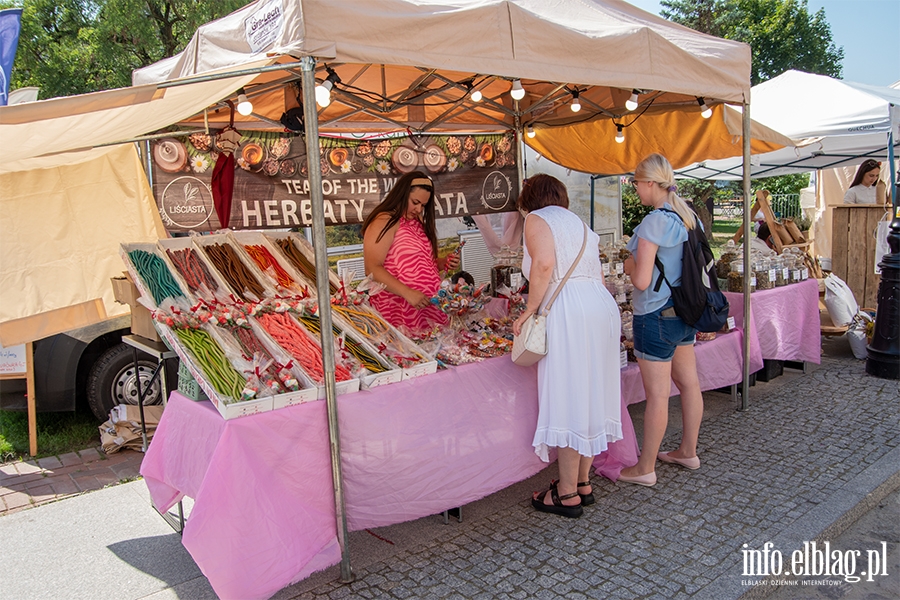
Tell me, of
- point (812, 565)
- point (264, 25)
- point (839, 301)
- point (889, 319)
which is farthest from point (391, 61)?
point (839, 301)

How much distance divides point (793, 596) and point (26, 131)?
414cm

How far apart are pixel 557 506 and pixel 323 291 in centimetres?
180

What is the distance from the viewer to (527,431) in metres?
3.56

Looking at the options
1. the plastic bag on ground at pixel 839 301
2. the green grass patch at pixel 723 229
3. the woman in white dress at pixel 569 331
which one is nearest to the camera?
the woman in white dress at pixel 569 331

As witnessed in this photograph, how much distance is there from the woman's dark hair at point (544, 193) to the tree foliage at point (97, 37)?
42.2 feet

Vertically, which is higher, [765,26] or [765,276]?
[765,26]

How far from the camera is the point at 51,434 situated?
5422mm

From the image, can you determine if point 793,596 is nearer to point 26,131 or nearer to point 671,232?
point 671,232

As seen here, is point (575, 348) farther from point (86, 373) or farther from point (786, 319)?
point (86, 373)

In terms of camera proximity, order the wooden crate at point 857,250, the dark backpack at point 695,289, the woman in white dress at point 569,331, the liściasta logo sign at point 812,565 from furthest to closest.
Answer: the wooden crate at point 857,250 → the dark backpack at point 695,289 → the woman in white dress at point 569,331 → the liściasta logo sign at point 812,565

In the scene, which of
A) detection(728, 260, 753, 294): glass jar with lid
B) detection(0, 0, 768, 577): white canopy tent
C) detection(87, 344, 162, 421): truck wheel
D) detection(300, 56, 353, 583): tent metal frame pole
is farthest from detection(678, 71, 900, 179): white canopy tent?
detection(87, 344, 162, 421): truck wheel

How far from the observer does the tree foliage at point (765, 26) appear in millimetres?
32906

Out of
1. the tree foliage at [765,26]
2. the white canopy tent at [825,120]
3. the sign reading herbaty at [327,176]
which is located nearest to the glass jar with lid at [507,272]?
the sign reading herbaty at [327,176]

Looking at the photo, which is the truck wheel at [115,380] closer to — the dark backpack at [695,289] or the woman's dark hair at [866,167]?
the dark backpack at [695,289]
